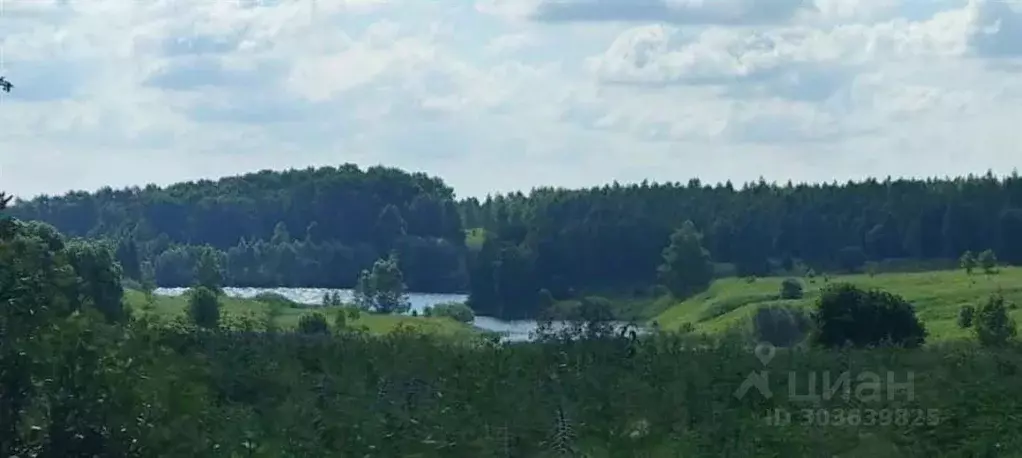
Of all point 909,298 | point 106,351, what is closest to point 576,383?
point 106,351

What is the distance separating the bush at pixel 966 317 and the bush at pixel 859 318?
1796 centimetres

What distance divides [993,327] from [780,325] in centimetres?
1639

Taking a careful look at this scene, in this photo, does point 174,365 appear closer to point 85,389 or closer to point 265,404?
point 265,404

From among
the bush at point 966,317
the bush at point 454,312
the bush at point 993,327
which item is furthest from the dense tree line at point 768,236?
the bush at point 993,327

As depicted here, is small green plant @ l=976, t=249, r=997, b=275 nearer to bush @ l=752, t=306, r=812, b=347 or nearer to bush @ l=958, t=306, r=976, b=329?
bush @ l=958, t=306, r=976, b=329

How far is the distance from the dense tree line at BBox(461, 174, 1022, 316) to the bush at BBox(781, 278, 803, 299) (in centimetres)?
3268

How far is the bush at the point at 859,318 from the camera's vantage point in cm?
6028

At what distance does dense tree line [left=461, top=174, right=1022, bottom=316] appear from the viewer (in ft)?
525

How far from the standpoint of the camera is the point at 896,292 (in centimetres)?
10638

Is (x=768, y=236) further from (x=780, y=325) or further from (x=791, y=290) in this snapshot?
(x=780, y=325)

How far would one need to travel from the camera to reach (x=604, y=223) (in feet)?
593

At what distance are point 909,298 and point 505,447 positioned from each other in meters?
82.1

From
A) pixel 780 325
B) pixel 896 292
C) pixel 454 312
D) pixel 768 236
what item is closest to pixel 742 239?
pixel 768 236
